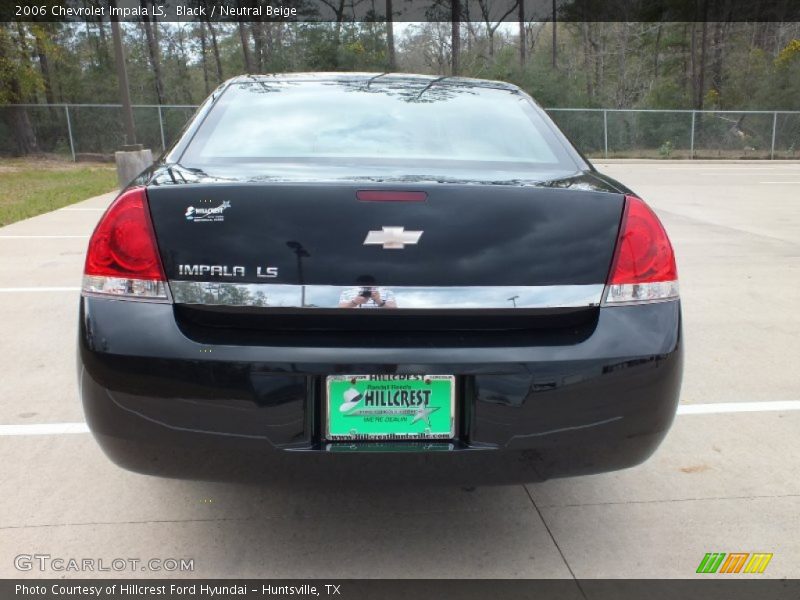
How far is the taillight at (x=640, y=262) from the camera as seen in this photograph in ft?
6.28

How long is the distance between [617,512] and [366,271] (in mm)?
1399

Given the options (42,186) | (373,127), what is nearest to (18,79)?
(42,186)

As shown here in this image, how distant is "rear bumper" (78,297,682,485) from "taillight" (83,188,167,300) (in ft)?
0.16

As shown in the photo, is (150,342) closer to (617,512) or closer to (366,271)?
(366,271)

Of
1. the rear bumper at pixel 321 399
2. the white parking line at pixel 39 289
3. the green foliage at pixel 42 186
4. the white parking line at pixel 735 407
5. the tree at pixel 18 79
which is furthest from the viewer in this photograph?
the tree at pixel 18 79

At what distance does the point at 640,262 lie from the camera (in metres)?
1.95

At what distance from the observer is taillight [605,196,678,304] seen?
191cm

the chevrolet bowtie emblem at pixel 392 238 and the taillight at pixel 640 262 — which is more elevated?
the chevrolet bowtie emblem at pixel 392 238

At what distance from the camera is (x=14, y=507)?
2.45 meters

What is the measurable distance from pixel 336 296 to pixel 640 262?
0.87 metres

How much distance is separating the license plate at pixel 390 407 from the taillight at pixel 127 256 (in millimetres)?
552

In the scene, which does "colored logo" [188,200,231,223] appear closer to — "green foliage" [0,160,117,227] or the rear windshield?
the rear windshield

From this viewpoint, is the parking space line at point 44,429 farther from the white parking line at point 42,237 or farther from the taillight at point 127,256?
the white parking line at point 42,237

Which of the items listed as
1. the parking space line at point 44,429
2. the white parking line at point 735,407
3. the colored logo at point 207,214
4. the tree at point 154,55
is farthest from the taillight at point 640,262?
the tree at point 154,55
